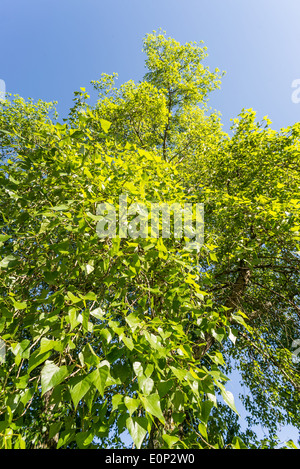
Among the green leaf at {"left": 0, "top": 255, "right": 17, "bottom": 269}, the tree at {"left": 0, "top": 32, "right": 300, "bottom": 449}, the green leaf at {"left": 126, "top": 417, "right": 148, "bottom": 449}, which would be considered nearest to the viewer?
the green leaf at {"left": 126, "top": 417, "right": 148, "bottom": 449}

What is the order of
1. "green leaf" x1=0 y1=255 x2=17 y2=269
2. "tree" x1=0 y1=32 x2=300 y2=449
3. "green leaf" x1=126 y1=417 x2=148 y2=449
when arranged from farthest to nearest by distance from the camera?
"green leaf" x1=0 y1=255 x2=17 y2=269 → "tree" x1=0 y1=32 x2=300 y2=449 → "green leaf" x1=126 y1=417 x2=148 y2=449

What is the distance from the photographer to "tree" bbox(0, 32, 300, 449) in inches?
56.2

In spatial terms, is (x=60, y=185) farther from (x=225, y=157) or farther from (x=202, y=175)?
(x=202, y=175)

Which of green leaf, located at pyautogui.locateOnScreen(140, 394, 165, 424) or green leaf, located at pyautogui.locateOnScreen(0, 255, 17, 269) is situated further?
green leaf, located at pyautogui.locateOnScreen(0, 255, 17, 269)

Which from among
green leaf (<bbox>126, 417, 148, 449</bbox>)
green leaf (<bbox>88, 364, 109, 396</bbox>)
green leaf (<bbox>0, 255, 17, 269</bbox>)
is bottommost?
green leaf (<bbox>126, 417, 148, 449</bbox>)

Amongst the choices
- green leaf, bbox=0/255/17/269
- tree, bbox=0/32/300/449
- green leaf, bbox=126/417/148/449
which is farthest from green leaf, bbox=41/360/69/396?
green leaf, bbox=0/255/17/269

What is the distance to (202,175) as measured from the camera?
7.40m

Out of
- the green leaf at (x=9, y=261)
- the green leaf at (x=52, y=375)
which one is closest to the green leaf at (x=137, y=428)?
the green leaf at (x=52, y=375)

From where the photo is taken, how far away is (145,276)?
216cm

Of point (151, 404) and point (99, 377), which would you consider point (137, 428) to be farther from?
point (99, 377)

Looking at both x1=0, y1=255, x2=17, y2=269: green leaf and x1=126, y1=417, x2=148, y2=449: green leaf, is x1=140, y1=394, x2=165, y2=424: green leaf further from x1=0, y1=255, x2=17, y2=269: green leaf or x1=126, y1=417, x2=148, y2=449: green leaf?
x1=0, y1=255, x2=17, y2=269: green leaf

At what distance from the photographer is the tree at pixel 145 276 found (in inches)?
56.2

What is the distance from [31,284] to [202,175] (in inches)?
241
